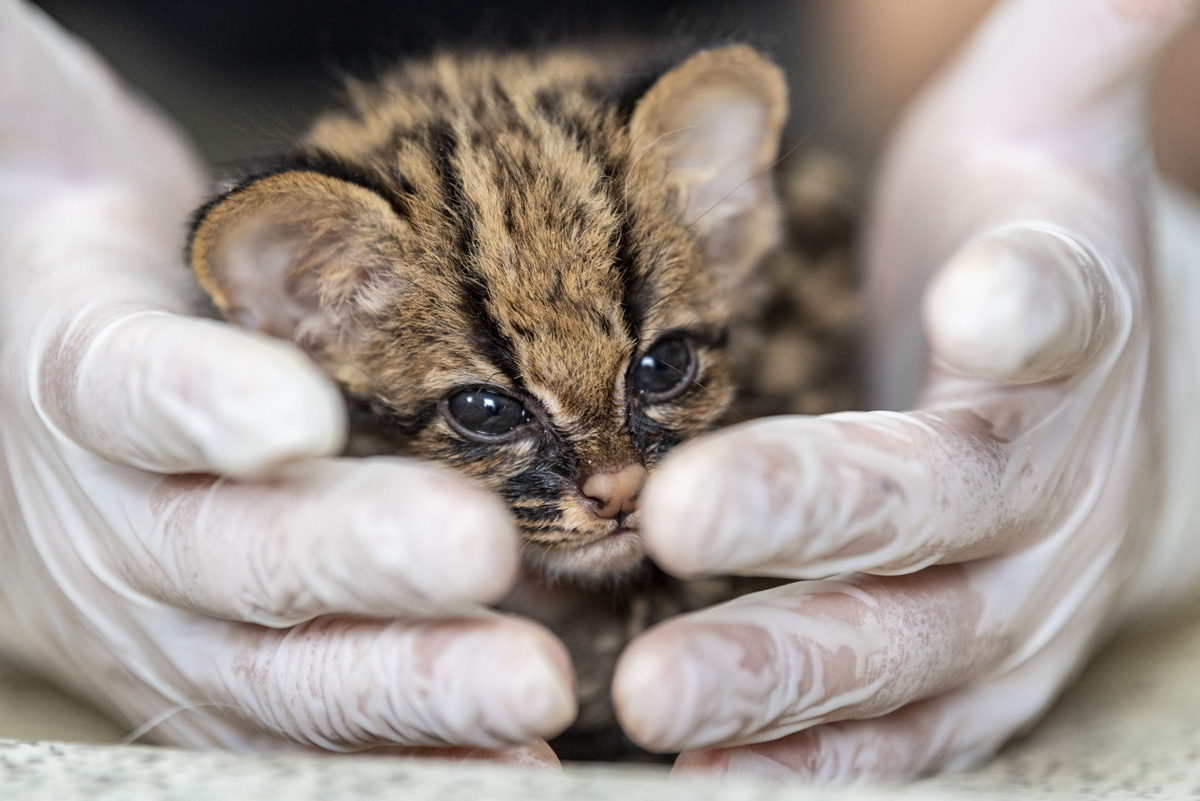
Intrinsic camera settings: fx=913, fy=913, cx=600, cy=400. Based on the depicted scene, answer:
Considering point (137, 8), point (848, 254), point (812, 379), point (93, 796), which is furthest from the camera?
point (137, 8)

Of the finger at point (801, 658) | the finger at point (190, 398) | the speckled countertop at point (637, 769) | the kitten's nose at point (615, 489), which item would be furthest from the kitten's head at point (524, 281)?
→ the speckled countertop at point (637, 769)

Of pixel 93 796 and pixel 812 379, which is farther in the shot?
pixel 812 379

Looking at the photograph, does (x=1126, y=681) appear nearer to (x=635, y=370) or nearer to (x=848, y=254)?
(x=635, y=370)

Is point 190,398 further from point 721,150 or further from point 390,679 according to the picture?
point 721,150

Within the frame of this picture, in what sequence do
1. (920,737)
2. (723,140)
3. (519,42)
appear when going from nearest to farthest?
1. (920,737)
2. (723,140)
3. (519,42)

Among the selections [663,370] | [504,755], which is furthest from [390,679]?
[663,370]

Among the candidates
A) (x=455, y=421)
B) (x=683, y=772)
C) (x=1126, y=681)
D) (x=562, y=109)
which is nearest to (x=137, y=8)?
(x=562, y=109)

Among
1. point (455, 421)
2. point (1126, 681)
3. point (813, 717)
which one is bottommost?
point (1126, 681)
